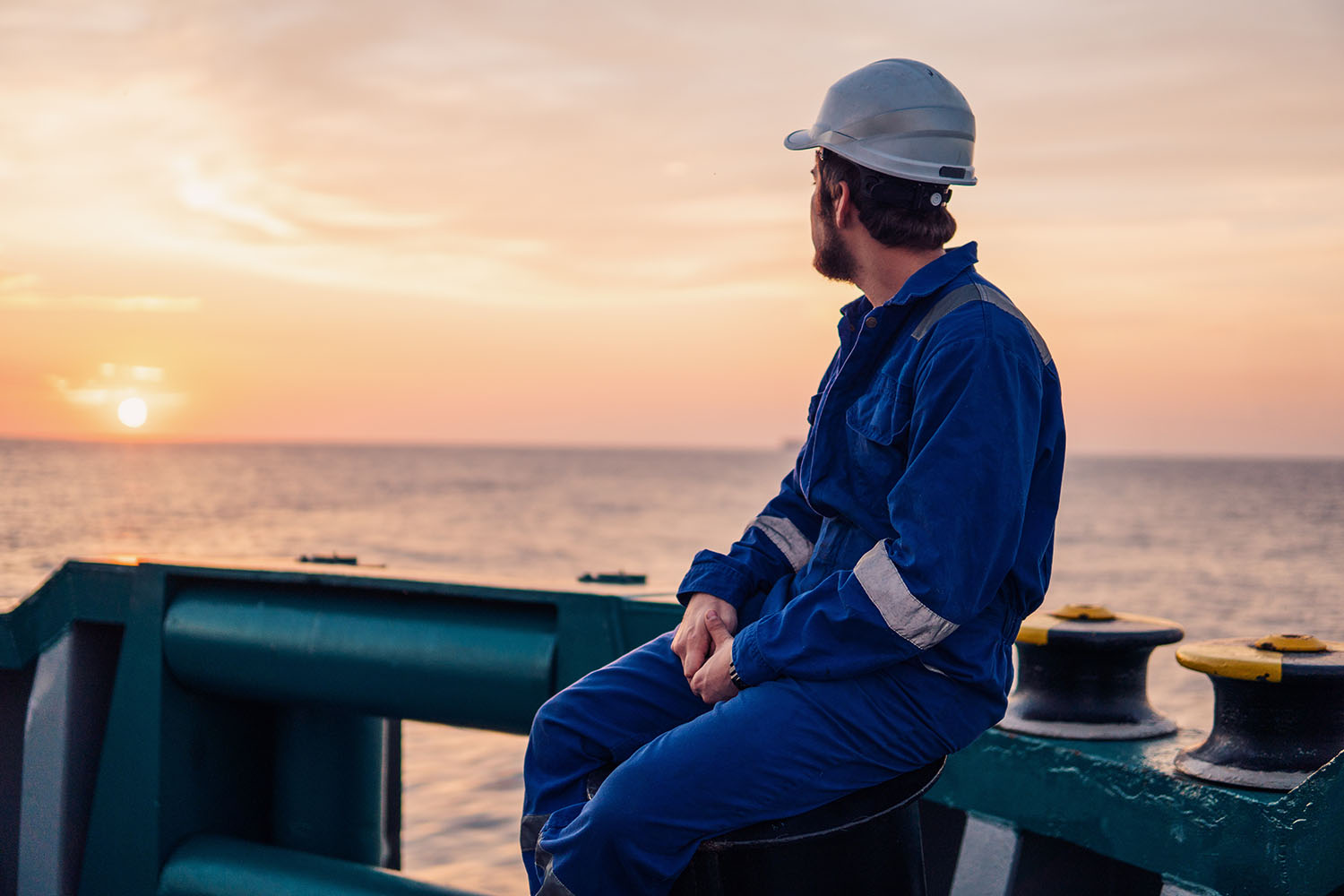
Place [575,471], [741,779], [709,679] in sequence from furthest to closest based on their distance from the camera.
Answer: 1. [575,471]
2. [709,679]
3. [741,779]

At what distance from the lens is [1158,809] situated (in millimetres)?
2111

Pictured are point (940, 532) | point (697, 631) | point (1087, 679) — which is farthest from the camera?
point (1087, 679)

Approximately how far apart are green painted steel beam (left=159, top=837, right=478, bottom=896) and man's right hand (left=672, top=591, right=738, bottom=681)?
94cm

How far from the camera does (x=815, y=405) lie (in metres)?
2.00

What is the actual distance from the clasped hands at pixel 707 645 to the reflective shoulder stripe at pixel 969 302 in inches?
21.1

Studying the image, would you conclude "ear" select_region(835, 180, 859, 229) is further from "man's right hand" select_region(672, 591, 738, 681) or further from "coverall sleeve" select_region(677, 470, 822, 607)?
"man's right hand" select_region(672, 591, 738, 681)

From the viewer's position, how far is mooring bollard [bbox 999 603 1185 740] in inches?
96.4

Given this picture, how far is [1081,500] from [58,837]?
214ft

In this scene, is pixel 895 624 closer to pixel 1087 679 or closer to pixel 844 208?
pixel 844 208

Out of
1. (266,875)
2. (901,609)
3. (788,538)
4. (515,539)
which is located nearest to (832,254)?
(788,538)

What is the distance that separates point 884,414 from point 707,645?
0.45 metres

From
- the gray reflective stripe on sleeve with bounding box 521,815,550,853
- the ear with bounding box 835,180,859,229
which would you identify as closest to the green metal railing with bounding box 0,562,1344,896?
the gray reflective stripe on sleeve with bounding box 521,815,550,853

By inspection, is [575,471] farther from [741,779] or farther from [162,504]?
[741,779]

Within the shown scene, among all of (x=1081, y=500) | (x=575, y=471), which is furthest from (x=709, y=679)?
(x=575, y=471)
